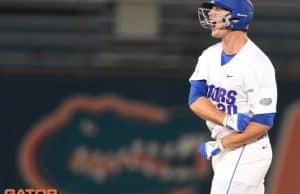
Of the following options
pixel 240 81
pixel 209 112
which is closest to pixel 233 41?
pixel 240 81

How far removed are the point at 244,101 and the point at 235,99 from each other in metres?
0.05

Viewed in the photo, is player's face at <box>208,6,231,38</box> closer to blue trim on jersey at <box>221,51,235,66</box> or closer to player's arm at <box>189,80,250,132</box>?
blue trim on jersey at <box>221,51,235,66</box>

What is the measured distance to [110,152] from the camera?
955 centimetres

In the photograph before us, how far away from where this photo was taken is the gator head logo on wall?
9.50m

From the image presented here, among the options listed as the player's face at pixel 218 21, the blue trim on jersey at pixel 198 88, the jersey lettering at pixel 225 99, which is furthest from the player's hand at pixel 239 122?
the player's face at pixel 218 21

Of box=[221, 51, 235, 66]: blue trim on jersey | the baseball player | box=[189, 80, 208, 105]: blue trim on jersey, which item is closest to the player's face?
the baseball player

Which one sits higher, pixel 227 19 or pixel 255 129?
pixel 227 19

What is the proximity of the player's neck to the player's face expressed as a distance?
0.11 feet

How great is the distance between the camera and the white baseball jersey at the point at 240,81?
5.18 metres

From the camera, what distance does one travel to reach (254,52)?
5.27m

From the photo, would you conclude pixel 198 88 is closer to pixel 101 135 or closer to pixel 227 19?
pixel 227 19

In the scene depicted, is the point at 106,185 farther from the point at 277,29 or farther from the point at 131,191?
the point at 277,29

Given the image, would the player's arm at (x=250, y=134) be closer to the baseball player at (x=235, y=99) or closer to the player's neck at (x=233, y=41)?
the baseball player at (x=235, y=99)

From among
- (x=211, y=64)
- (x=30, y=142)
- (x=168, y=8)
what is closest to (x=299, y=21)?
(x=168, y=8)
